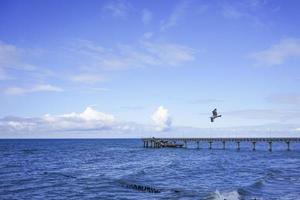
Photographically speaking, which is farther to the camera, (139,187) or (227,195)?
(139,187)

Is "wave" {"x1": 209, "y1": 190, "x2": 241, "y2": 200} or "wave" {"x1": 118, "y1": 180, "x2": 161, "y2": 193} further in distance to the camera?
"wave" {"x1": 118, "y1": 180, "x2": 161, "y2": 193}

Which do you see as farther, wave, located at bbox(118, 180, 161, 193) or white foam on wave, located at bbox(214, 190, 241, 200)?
wave, located at bbox(118, 180, 161, 193)

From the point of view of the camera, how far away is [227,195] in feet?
118

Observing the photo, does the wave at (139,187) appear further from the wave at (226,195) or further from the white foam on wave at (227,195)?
the white foam on wave at (227,195)

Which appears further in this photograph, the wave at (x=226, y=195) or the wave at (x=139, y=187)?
the wave at (x=139, y=187)

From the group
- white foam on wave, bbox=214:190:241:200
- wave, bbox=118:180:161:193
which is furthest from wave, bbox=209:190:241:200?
wave, bbox=118:180:161:193

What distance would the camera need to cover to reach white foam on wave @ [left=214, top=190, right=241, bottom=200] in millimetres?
34419

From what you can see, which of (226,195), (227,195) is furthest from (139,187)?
(227,195)

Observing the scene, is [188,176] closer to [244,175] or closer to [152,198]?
[244,175]

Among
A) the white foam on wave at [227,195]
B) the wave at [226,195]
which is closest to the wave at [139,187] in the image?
the wave at [226,195]

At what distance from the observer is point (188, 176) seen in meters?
51.0

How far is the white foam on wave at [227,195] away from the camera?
34419 mm

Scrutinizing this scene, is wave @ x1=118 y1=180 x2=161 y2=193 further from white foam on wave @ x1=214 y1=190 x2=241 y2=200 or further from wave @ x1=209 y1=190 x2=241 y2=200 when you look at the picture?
white foam on wave @ x1=214 y1=190 x2=241 y2=200

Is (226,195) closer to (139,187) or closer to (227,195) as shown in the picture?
(227,195)
